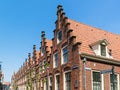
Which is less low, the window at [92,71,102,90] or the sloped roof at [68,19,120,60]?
the sloped roof at [68,19,120,60]

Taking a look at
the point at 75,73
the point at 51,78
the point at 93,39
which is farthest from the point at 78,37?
the point at 51,78

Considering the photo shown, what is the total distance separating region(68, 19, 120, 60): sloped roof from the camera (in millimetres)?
26359

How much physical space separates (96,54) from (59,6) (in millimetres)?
8706

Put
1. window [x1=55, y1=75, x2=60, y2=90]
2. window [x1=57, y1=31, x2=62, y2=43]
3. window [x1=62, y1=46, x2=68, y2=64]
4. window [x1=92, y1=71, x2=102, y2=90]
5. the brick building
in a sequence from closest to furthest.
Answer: the brick building < window [x1=92, y1=71, x2=102, y2=90] < window [x1=62, y1=46, x2=68, y2=64] < window [x1=55, y1=75, x2=60, y2=90] < window [x1=57, y1=31, x2=62, y2=43]

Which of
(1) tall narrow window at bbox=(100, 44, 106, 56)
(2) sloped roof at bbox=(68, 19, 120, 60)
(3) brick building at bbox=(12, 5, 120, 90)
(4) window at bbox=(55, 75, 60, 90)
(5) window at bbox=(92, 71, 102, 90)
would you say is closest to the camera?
(3) brick building at bbox=(12, 5, 120, 90)

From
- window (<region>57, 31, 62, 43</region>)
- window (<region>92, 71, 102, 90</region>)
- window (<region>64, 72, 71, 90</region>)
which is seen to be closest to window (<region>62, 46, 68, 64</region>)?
window (<region>64, 72, 71, 90</region>)

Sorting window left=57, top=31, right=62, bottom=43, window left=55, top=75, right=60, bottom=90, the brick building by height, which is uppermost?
window left=57, top=31, right=62, bottom=43

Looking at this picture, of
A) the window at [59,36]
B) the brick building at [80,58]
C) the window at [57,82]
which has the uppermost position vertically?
the window at [59,36]

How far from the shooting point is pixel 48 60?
33281 millimetres

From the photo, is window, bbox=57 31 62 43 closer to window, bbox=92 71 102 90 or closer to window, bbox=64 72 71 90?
window, bbox=64 72 71 90

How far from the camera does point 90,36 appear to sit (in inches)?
1134

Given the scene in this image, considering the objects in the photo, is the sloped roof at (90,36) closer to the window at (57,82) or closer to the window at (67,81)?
the window at (67,81)

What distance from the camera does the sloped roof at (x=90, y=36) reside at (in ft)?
86.5

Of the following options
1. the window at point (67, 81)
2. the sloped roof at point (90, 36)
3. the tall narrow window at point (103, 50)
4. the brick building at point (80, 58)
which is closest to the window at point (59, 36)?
the brick building at point (80, 58)
